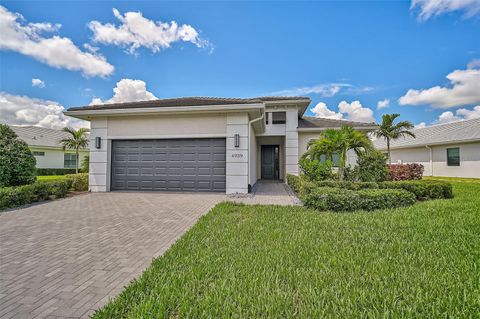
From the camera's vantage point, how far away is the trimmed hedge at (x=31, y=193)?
6.94 metres

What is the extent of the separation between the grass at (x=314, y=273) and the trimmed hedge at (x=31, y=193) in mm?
6680

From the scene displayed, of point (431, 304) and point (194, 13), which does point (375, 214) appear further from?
point (194, 13)

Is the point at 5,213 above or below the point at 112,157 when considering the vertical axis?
below

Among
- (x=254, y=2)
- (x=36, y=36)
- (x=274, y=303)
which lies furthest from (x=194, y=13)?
(x=274, y=303)

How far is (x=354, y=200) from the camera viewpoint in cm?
639

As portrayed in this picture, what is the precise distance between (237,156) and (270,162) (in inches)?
340

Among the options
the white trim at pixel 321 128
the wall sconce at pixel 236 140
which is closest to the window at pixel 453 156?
the white trim at pixel 321 128

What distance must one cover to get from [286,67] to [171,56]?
6784mm

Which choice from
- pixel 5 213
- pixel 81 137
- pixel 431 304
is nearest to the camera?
pixel 431 304

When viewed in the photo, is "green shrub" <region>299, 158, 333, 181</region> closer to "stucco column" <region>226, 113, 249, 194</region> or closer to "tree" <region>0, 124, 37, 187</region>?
"stucco column" <region>226, 113, 249, 194</region>

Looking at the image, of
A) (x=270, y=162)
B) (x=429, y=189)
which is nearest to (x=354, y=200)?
(x=429, y=189)

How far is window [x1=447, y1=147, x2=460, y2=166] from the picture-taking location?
57.6ft

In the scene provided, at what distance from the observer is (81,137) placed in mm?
20703

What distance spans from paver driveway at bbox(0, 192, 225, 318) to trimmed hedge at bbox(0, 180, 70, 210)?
0.63 metres
